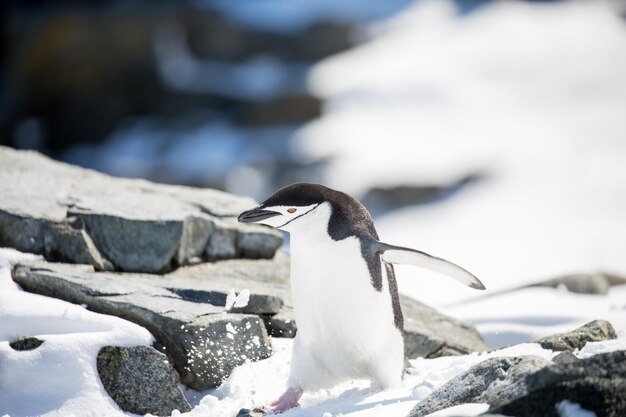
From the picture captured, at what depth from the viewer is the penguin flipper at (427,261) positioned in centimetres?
364

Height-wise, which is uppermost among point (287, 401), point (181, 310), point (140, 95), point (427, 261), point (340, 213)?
point (140, 95)

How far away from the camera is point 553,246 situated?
37.6 ft

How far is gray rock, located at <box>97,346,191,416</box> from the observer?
3932 millimetres

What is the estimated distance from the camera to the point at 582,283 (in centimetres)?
641

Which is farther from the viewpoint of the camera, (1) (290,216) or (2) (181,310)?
(2) (181,310)

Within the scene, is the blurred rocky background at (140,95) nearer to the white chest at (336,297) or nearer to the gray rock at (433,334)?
the gray rock at (433,334)

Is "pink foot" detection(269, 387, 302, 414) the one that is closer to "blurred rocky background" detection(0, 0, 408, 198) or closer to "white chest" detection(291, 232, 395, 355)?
"white chest" detection(291, 232, 395, 355)

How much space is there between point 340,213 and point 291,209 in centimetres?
22

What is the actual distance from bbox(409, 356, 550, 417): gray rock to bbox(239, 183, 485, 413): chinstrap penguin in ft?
1.87

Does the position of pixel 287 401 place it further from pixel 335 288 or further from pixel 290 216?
pixel 290 216

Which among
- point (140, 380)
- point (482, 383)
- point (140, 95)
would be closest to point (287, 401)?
point (140, 380)

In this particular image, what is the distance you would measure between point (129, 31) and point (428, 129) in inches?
253

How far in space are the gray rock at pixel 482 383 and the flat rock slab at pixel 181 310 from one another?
1.33m

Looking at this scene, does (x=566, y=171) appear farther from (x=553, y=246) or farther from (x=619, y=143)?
(x=553, y=246)
